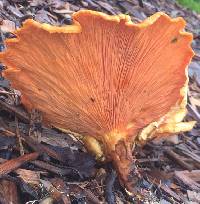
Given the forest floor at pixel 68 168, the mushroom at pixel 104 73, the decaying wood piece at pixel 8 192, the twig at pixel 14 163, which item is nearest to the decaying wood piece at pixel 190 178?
the forest floor at pixel 68 168

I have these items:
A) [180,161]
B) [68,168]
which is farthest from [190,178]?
[68,168]

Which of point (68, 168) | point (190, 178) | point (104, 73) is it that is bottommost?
point (190, 178)

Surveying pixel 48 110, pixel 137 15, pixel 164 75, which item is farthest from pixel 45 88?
pixel 137 15

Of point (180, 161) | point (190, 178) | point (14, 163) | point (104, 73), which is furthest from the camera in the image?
point (180, 161)

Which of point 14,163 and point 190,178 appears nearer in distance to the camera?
point 14,163

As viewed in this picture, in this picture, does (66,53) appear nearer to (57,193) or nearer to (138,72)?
(138,72)

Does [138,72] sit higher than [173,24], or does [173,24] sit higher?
[173,24]

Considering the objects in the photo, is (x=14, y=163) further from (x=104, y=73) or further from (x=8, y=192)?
(x=104, y=73)
